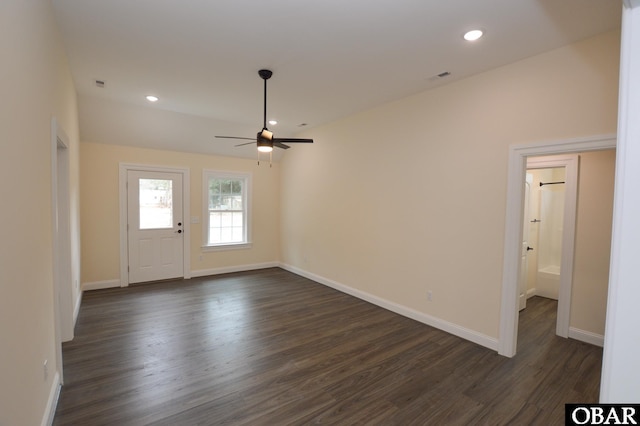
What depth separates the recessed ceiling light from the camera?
2.38m

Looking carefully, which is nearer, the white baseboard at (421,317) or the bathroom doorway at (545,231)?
the white baseboard at (421,317)

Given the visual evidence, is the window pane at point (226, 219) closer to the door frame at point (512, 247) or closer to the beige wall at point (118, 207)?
the beige wall at point (118, 207)

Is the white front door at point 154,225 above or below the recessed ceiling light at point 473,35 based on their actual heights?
below

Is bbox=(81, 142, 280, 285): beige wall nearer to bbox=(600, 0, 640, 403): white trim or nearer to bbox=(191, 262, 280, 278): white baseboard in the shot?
bbox=(191, 262, 280, 278): white baseboard

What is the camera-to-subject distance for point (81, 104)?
4164 mm

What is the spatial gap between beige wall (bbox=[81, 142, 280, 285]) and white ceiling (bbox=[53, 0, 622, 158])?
971 mm

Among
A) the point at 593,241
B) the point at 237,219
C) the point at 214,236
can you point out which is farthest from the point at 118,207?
the point at 593,241

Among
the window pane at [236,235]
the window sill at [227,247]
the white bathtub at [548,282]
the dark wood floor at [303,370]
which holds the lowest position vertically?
the dark wood floor at [303,370]

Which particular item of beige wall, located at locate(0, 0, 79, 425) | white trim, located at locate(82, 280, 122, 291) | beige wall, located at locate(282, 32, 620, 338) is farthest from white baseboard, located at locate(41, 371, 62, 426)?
beige wall, located at locate(282, 32, 620, 338)

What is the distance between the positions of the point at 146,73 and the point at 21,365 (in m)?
2.98

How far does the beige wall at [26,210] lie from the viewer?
1.28 m

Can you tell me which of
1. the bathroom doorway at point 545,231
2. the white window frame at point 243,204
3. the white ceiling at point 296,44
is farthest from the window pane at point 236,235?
the bathroom doorway at point 545,231

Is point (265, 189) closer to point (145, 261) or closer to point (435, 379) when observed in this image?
point (145, 261)

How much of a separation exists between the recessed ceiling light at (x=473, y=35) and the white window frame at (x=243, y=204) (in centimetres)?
498
